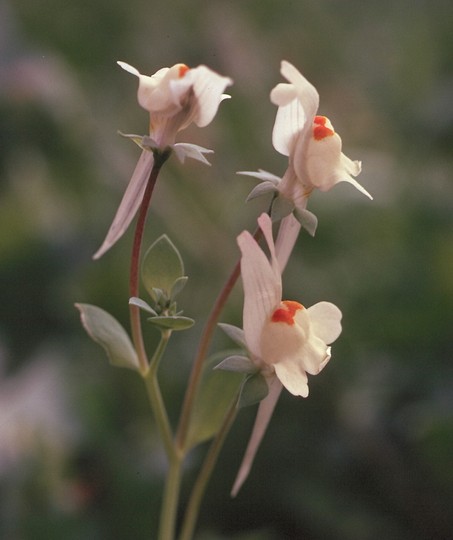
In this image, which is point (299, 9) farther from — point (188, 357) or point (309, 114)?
point (309, 114)

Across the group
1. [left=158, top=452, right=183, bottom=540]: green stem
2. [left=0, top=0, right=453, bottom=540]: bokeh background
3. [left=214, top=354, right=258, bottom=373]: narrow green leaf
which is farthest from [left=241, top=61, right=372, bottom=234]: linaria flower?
[left=0, top=0, right=453, bottom=540]: bokeh background

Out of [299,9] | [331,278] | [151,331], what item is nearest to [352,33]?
[299,9]

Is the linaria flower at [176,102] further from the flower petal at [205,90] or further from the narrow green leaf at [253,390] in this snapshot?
the narrow green leaf at [253,390]

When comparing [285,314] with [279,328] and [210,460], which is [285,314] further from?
[210,460]

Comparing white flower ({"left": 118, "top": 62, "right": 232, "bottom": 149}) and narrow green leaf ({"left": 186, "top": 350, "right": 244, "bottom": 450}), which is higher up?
white flower ({"left": 118, "top": 62, "right": 232, "bottom": 149})

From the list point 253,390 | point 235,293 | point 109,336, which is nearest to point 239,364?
point 253,390

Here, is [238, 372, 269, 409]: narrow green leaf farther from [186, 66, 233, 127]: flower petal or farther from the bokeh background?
the bokeh background


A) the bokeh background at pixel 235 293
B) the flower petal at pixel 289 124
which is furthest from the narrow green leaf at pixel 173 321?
the bokeh background at pixel 235 293
